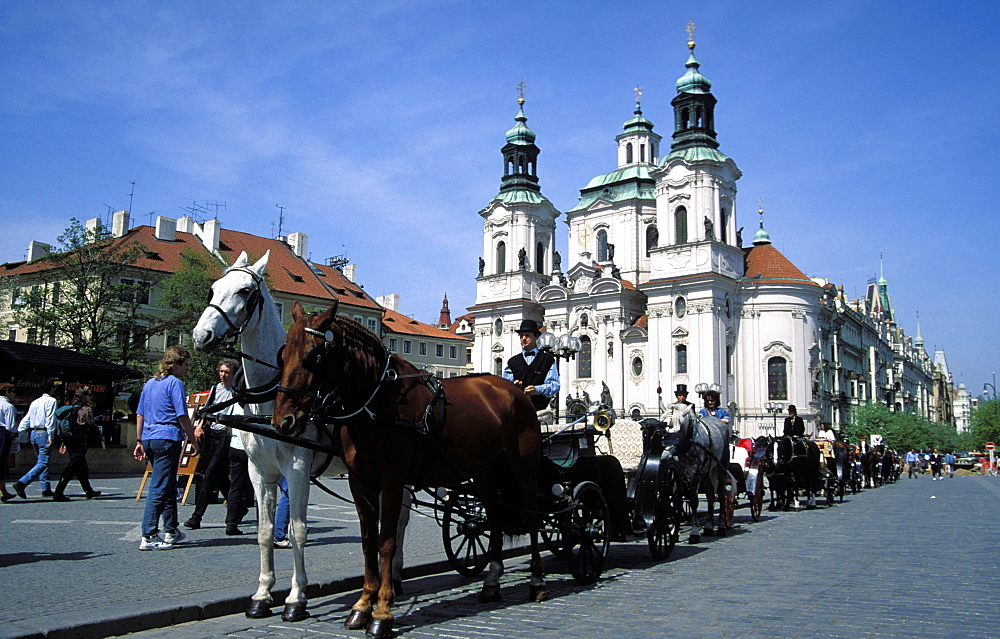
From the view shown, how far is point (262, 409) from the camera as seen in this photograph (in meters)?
6.70

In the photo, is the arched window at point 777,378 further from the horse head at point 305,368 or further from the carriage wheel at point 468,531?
the horse head at point 305,368

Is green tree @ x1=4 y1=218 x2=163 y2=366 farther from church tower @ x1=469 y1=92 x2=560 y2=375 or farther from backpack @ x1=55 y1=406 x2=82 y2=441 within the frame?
church tower @ x1=469 y1=92 x2=560 y2=375

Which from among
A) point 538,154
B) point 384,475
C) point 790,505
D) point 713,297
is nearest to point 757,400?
point 713,297

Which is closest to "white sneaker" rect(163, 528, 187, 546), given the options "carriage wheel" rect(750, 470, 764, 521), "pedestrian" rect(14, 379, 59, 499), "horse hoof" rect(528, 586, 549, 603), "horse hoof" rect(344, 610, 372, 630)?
"horse hoof" rect(344, 610, 372, 630)

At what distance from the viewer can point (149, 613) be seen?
220 inches

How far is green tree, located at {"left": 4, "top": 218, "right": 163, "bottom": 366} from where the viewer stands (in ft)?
123

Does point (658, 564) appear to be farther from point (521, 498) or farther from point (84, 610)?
point (84, 610)

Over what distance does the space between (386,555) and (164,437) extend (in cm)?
430

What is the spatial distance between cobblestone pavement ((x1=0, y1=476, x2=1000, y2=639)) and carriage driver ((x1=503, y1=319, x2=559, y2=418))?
6.22ft

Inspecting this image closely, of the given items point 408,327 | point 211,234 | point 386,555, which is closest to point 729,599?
point 386,555

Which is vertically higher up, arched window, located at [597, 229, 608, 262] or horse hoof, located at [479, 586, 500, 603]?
arched window, located at [597, 229, 608, 262]

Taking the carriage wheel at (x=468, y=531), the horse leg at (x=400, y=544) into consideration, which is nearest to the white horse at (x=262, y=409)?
the horse leg at (x=400, y=544)

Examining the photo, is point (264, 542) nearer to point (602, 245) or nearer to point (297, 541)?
point (297, 541)

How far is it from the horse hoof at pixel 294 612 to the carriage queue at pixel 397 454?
11 mm
